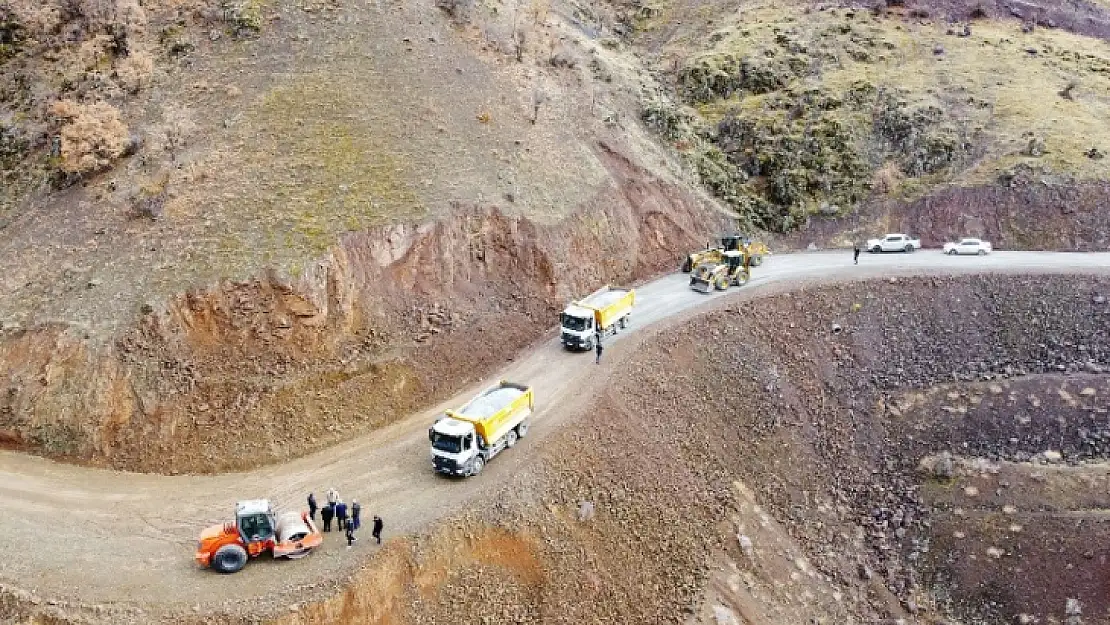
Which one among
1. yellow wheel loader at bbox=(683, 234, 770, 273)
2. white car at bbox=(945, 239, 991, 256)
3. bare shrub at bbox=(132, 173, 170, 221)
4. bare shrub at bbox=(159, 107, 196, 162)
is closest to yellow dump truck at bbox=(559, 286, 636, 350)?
yellow wheel loader at bbox=(683, 234, 770, 273)

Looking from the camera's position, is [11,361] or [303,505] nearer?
[303,505]

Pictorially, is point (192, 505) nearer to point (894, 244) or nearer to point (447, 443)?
point (447, 443)

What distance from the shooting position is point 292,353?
96.6 feet

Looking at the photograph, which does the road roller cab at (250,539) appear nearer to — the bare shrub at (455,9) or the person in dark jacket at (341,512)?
the person in dark jacket at (341,512)

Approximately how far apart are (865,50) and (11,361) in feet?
172

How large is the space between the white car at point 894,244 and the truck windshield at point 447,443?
28.8m

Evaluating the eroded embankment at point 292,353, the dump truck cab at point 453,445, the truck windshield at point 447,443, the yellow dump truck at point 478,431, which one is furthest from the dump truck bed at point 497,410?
the eroded embankment at point 292,353

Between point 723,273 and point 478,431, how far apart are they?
17634 mm

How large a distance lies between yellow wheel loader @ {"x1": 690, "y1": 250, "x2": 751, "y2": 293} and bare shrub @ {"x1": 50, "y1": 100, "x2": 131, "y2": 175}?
25523 millimetres

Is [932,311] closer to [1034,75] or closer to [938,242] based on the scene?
[938,242]

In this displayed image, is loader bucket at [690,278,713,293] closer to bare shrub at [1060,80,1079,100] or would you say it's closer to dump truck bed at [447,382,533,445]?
dump truck bed at [447,382,533,445]

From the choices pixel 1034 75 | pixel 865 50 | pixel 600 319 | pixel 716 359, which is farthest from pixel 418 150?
pixel 1034 75

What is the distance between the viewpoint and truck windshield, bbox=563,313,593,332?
33250 millimetres

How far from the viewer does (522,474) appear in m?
26.8
